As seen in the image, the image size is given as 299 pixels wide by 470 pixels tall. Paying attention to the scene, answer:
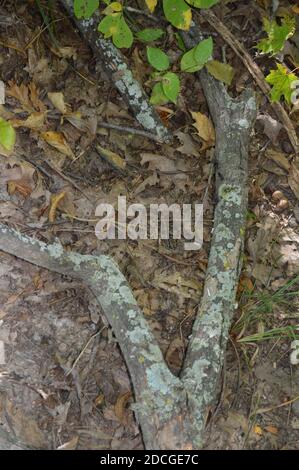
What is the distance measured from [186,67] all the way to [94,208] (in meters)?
0.86

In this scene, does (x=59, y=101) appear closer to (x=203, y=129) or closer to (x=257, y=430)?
(x=203, y=129)

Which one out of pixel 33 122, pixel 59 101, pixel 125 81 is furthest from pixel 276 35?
pixel 33 122

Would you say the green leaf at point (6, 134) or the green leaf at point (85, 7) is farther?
the green leaf at point (85, 7)

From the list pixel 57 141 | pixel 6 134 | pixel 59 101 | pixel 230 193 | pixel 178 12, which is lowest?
pixel 230 193

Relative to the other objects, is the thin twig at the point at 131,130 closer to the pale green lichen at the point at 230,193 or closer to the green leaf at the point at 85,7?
the pale green lichen at the point at 230,193

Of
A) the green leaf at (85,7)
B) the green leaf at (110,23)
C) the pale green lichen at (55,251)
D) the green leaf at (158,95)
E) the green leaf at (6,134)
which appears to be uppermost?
the green leaf at (85,7)

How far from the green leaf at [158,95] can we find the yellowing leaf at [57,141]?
1.69 feet

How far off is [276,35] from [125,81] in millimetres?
879

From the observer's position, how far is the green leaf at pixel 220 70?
2.86 meters

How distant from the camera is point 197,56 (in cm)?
263

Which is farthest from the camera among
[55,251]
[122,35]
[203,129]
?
[203,129]

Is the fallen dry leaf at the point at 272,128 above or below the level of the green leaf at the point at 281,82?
below

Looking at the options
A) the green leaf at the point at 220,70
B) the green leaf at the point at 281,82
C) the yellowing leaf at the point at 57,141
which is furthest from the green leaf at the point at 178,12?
the yellowing leaf at the point at 57,141

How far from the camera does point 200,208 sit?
107 inches
